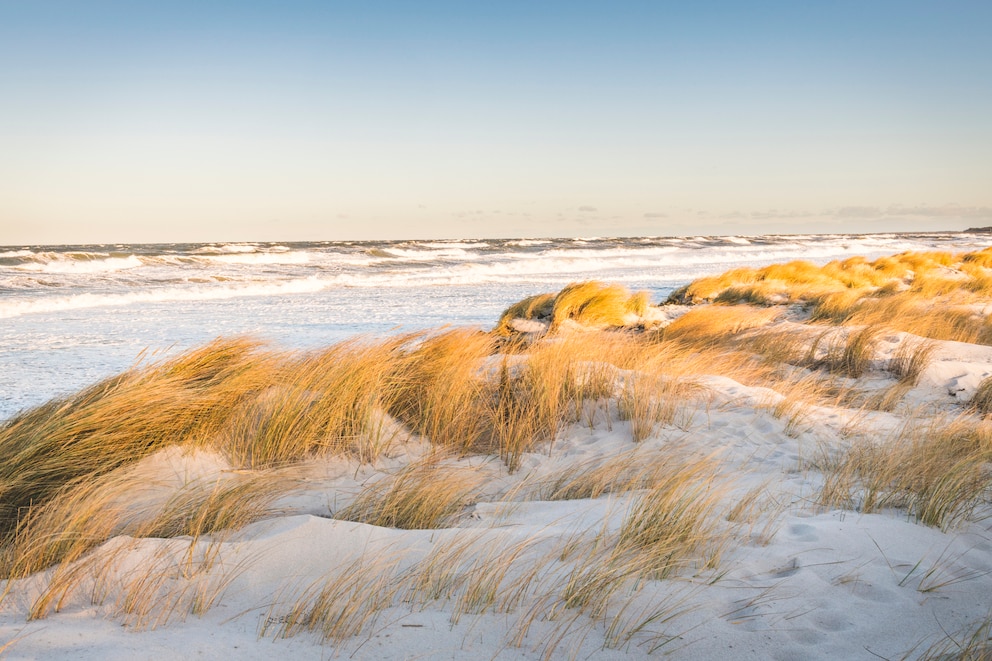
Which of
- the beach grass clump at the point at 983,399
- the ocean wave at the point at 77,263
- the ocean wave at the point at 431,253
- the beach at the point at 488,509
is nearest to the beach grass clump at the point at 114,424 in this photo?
the beach at the point at 488,509

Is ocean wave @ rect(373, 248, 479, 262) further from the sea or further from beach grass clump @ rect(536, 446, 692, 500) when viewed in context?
beach grass clump @ rect(536, 446, 692, 500)

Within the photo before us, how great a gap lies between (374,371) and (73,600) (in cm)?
244

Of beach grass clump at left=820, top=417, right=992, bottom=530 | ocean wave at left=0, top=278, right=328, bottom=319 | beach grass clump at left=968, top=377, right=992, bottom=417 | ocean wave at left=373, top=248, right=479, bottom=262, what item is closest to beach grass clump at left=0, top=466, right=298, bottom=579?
beach grass clump at left=820, top=417, right=992, bottom=530

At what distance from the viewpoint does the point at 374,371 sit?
4410mm

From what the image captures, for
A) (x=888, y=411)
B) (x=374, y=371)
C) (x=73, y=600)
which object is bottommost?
(x=888, y=411)

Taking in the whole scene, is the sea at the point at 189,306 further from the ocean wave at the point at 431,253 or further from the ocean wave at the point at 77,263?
the ocean wave at the point at 431,253

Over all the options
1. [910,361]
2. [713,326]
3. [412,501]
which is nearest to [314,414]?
[412,501]

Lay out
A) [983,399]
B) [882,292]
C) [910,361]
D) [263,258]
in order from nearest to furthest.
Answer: [983,399]
[910,361]
[882,292]
[263,258]

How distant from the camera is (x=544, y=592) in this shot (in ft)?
7.06

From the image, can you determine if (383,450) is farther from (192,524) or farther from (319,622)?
(319,622)

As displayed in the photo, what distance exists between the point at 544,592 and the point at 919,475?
2231mm

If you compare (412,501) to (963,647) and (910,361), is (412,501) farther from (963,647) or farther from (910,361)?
(910,361)

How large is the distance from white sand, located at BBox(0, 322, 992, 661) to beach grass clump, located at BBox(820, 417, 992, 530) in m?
0.09

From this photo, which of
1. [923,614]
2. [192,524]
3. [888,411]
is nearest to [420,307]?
[888,411]
